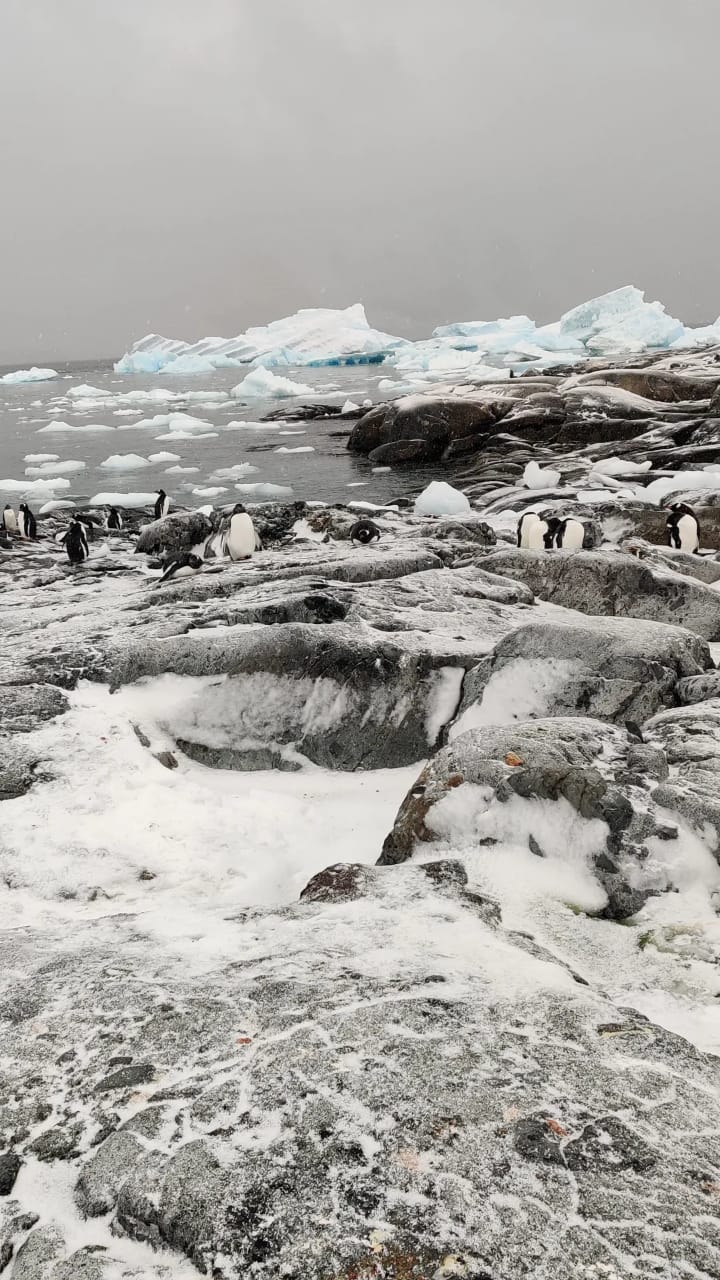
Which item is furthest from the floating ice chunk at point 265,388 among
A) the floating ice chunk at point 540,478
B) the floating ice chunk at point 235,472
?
the floating ice chunk at point 540,478

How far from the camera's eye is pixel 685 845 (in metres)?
3.60

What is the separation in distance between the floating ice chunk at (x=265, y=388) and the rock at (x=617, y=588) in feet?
146

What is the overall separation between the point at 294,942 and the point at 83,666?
3988mm

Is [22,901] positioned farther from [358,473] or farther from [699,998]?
[358,473]

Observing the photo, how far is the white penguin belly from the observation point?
1125 cm

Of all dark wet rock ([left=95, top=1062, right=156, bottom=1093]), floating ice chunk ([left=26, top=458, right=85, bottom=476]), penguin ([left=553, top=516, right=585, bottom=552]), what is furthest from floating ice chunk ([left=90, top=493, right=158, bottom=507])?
dark wet rock ([left=95, top=1062, right=156, bottom=1093])

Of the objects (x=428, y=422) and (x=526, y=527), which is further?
(x=428, y=422)

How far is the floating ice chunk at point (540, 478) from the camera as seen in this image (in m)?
18.1

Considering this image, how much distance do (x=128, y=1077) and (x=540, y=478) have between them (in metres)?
17.5

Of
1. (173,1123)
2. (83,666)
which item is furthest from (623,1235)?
(83,666)

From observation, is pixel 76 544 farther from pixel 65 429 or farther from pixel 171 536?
pixel 65 429

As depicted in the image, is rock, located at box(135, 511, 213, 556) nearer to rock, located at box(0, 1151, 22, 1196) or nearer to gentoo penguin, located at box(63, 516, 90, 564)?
gentoo penguin, located at box(63, 516, 90, 564)

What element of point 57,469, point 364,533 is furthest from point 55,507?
point 364,533

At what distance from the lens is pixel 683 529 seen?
447 inches
